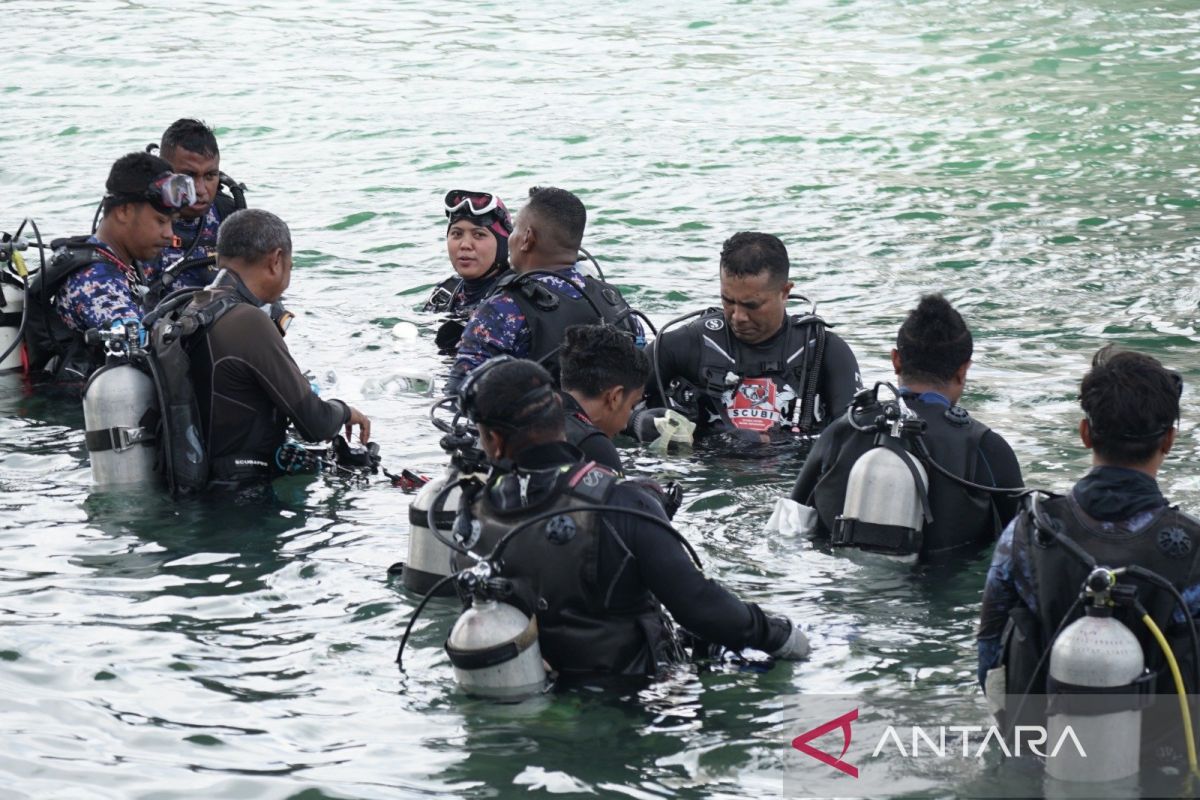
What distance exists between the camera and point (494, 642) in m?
4.45

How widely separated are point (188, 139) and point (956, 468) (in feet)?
16.8

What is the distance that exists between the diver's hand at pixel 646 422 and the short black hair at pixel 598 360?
198 cm

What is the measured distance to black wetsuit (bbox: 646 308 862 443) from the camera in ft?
23.9

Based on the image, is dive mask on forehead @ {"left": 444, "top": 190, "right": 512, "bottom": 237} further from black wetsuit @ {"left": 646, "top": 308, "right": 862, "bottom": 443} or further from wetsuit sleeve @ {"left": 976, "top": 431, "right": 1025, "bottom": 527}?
wetsuit sleeve @ {"left": 976, "top": 431, "right": 1025, "bottom": 527}

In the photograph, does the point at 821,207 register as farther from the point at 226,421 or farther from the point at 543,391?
the point at 543,391

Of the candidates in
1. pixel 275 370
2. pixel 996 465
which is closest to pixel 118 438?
pixel 275 370

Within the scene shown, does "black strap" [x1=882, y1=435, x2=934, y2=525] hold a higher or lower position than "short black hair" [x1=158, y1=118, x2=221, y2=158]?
lower

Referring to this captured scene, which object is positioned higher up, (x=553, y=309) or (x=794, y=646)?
(x=553, y=309)

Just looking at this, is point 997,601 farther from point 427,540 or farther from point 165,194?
point 165,194

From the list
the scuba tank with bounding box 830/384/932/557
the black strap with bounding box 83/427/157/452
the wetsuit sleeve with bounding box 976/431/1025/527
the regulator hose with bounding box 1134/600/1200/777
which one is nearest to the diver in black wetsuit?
the black strap with bounding box 83/427/157/452

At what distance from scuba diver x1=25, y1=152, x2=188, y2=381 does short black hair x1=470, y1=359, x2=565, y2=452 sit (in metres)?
3.57

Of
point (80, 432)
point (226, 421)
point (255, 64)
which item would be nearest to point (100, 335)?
point (226, 421)

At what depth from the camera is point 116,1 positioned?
26.5 metres

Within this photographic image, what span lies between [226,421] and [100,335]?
2.12 ft
